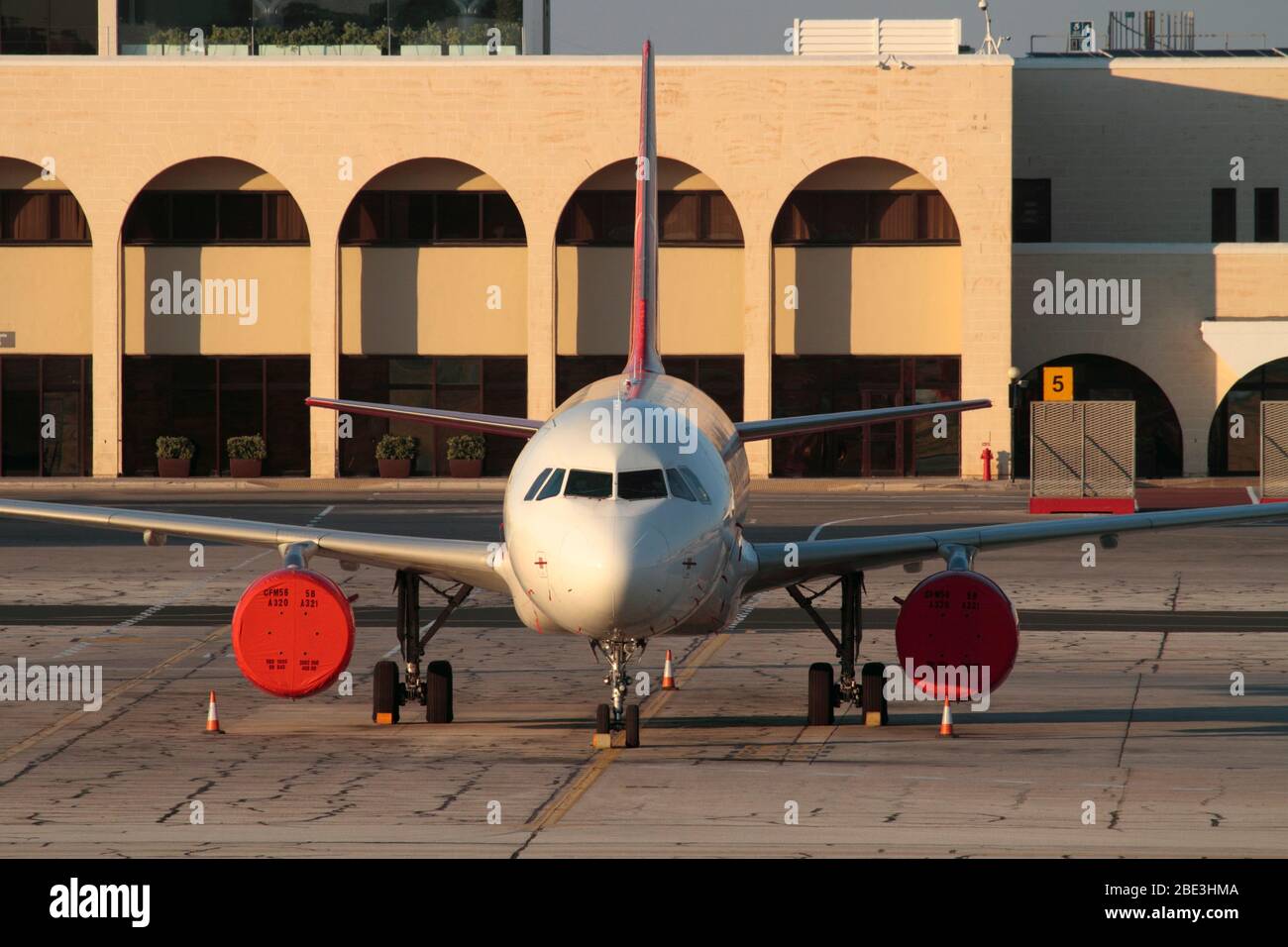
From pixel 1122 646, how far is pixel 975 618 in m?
8.02

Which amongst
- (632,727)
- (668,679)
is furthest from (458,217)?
(632,727)

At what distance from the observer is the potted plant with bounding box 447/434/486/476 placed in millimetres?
64625

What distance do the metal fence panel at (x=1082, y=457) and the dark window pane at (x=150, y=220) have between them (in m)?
31.4

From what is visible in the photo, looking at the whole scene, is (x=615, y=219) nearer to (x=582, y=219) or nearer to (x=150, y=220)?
(x=582, y=219)

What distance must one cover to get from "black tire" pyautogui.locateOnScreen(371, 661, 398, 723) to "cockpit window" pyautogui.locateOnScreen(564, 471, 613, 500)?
4172mm

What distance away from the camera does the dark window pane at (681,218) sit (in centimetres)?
6556

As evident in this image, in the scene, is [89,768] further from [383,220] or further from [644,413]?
[383,220]

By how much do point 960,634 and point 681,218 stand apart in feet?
154

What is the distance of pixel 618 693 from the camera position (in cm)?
1936

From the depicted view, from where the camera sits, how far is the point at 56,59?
212ft

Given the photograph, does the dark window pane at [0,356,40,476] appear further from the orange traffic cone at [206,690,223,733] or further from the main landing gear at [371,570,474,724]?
the orange traffic cone at [206,690,223,733]

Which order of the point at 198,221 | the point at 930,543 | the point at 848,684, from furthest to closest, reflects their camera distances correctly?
1. the point at 198,221
2. the point at 848,684
3. the point at 930,543

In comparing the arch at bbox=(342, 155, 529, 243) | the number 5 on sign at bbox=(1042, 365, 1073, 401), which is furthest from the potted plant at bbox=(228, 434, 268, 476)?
the number 5 on sign at bbox=(1042, 365, 1073, 401)
